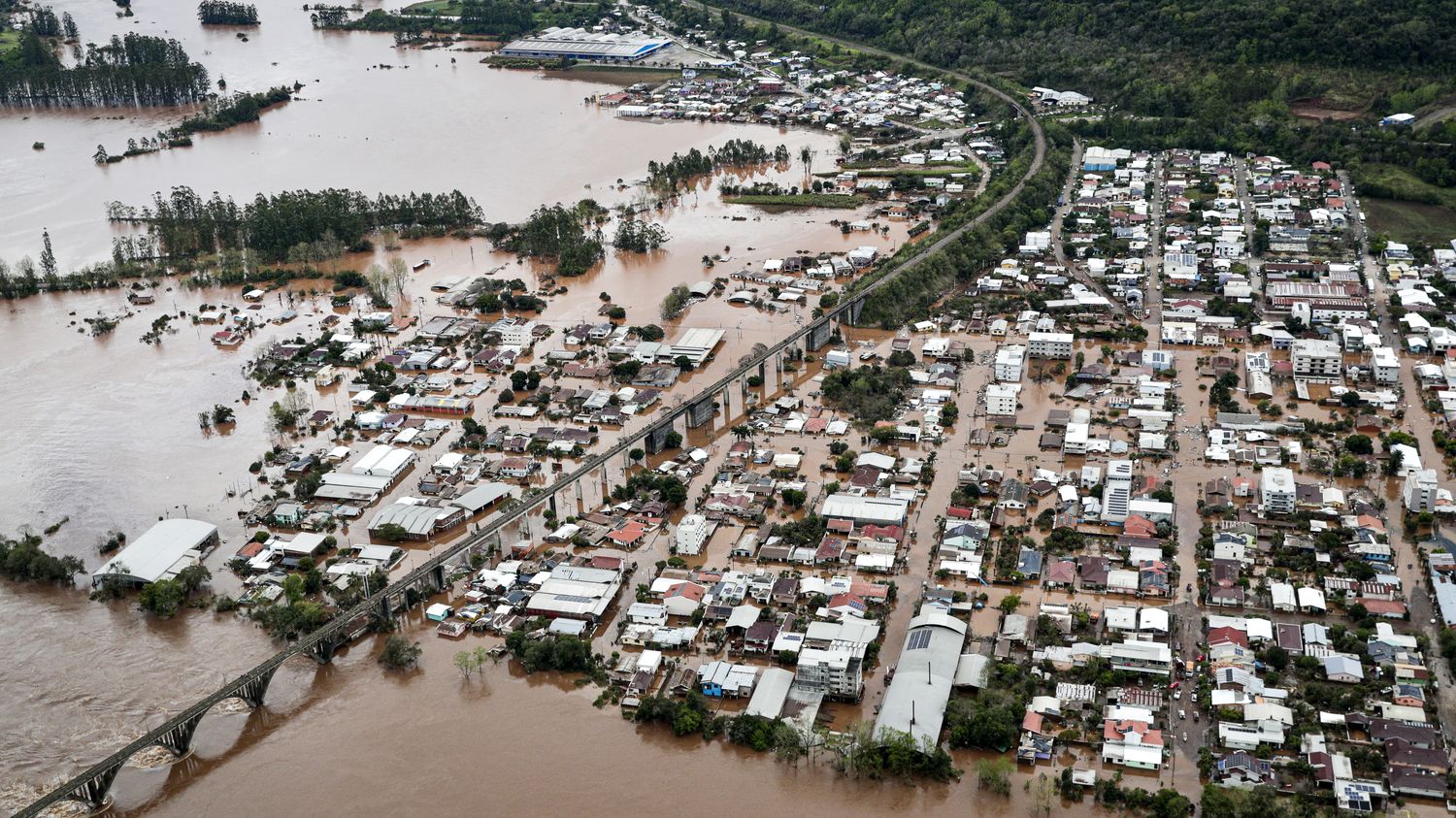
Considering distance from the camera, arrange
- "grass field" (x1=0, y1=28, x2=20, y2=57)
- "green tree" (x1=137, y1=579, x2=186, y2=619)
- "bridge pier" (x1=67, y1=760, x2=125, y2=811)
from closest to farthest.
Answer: "bridge pier" (x1=67, y1=760, x2=125, y2=811) → "green tree" (x1=137, y1=579, x2=186, y2=619) → "grass field" (x1=0, y1=28, x2=20, y2=57)

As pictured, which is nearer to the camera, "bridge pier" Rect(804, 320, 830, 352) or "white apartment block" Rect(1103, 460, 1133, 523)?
"white apartment block" Rect(1103, 460, 1133, 523)

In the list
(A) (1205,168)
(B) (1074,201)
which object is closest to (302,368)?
(B) (1074,201)

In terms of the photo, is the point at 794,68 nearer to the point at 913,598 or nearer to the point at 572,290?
the point at 572,290

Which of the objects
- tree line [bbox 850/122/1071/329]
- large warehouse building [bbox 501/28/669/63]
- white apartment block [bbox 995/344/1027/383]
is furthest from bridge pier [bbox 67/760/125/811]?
large warehouse building [bbox 501/28/669/63]

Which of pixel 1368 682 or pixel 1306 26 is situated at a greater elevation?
pixel 1306 26

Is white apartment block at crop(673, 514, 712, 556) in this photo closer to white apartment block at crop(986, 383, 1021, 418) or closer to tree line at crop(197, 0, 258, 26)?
white apartment block at crop(986, 383, 1021, 418)

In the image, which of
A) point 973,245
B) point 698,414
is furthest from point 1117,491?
point 973,245

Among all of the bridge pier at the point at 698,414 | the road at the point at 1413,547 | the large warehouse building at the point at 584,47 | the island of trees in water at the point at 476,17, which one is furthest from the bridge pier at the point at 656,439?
the island of trees in water at the point at 476,17
